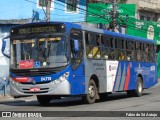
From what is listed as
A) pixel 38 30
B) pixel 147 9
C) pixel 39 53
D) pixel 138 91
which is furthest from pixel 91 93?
pixel 147 9

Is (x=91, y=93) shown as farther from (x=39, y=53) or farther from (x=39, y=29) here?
(x=39, y=29)

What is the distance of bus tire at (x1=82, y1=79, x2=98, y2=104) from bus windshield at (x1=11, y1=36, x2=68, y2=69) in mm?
2090

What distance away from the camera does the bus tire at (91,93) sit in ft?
58.4

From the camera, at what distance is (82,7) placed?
3750 cm

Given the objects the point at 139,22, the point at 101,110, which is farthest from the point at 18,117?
the point at 139,22

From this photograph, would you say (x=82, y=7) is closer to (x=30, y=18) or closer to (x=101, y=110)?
(x=30, y=18)

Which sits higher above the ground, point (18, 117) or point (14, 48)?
point (14, 48)

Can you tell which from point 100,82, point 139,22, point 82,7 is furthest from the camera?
point 139,22

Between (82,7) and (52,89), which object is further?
(82,7)

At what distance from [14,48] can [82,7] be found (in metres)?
20.9

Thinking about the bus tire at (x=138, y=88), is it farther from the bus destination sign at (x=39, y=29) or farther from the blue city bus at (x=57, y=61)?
the bus destination sign at (x=39, y=29)

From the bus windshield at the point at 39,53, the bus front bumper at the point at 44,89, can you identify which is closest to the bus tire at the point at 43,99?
the bus front bumper at the point at 44,89

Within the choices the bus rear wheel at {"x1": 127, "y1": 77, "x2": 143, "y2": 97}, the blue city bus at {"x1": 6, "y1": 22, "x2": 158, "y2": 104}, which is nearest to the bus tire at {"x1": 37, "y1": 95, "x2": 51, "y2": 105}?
the blue city bus at {"x1": 6, "y1": 22, "x2": 158, "y2": 104}

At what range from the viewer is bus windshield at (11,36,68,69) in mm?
16422
